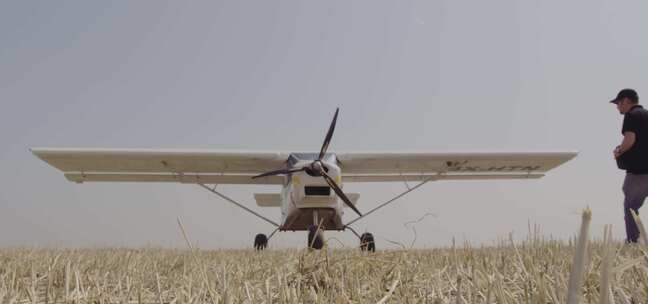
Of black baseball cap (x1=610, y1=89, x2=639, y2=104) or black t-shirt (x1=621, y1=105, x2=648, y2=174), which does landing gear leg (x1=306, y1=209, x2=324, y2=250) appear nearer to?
black t-shirt (x1=621, y1=105, x2=648, y2=174)

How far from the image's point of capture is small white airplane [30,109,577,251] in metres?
10.2

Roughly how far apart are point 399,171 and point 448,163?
1361mm

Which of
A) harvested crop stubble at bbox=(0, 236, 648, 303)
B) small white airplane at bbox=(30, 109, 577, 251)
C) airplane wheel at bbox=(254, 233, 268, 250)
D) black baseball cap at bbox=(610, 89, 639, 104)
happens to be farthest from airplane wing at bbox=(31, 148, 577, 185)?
harvested crop stubble at bbox=(0, 236, 648, 303)

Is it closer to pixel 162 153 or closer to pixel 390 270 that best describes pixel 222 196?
pixel 162 153

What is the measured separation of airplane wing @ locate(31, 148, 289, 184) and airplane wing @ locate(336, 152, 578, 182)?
2.08m

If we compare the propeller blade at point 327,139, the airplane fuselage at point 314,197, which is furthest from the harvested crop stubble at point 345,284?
the propeller blade at point 327,139

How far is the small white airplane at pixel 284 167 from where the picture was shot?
1015cm

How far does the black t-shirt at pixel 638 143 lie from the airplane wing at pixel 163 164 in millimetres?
6810

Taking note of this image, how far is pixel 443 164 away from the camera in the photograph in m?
13.5

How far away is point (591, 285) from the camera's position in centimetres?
190

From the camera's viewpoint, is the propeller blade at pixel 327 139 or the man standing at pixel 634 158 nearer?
the man standing at pixel 634 158

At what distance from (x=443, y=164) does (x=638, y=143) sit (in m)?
6.69

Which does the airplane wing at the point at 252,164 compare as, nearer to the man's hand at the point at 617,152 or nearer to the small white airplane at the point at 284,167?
the small white airplane at the point at 284,167

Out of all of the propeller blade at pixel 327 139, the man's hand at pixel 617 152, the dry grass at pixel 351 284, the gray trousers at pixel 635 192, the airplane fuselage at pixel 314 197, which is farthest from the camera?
the propeller blade at pixel 327 139
